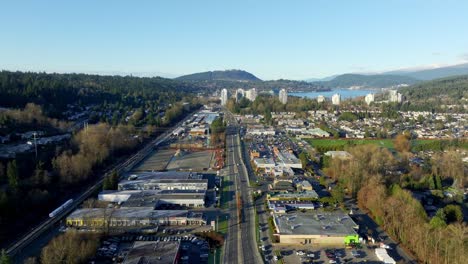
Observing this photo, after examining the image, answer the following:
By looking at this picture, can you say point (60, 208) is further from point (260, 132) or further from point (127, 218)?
point (260, 132)

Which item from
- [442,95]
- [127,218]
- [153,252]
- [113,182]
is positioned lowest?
[153,252]

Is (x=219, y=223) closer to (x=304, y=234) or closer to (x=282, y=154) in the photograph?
(x=304, y=234)

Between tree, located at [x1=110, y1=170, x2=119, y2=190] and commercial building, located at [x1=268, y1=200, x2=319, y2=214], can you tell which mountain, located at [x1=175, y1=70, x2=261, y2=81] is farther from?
commercial building, located at [x1=268, y1=200, x2=319, y2=214]

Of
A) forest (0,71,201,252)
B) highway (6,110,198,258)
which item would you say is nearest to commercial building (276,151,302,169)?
highway (6,110,198,258)

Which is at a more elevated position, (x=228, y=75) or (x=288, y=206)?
(x=228, y=75)

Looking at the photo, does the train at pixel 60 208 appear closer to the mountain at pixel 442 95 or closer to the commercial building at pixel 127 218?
the commercial building at pixel 127 218

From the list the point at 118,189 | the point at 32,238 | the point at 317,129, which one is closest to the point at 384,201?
the point at 118,189

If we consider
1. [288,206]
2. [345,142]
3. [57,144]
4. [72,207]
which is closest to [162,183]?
[72,207]
